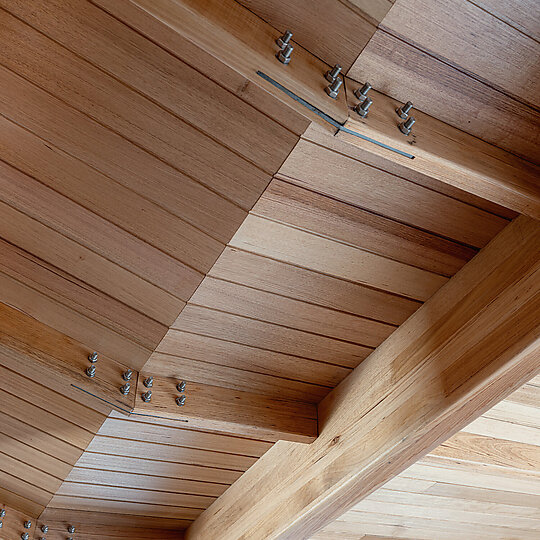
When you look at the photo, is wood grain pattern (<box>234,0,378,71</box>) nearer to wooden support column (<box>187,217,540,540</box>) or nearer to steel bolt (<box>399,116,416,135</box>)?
steel bolt (<box>399,116,416,135</box>)

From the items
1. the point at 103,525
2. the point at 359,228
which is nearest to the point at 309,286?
the point at 359,228

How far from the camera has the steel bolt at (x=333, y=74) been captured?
140 centimetres

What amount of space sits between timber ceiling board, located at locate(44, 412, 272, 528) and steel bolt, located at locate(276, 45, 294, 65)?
1.69m

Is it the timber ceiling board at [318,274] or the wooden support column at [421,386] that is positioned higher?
the timber ceiling board at [318,274]

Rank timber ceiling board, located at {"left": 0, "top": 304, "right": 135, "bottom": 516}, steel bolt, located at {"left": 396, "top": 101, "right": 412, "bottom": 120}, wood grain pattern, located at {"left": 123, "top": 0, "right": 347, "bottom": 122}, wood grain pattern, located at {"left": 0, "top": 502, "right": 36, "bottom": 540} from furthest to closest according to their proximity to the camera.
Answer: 1. wood grain pattern, located at {"left": 0, "top": 502, "right": 36, "bottom": 540}
2. timber ceiling board, located at {"left": 0, "top": 304, "right": 135, "bottom": 516}
3. steel bolt, located at {"left": 396, "top": 101, "right": 412, "bottom": 120}
4. wood grain pattern, located at {"left": 123, "top": 0, "right": 347, "bottom": 122}

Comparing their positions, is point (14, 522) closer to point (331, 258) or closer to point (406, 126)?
point (331, 258)

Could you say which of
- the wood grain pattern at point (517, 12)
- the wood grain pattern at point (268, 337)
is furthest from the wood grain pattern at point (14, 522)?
the wood grain pattern at point (517, 12)

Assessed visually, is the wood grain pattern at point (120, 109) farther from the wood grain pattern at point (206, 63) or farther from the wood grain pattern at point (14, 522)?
the wood grain pattern at point (14, 522)

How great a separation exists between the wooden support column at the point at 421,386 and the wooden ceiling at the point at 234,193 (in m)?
0.07

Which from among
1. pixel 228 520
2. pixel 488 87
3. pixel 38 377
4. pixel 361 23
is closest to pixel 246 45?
pixel 361 23

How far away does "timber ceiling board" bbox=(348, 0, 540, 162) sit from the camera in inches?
52.8

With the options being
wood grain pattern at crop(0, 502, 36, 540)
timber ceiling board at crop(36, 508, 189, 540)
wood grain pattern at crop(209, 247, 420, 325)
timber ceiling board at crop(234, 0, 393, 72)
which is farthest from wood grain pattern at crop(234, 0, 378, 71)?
wood grain pattern at crop(0, 502, 36, 540)

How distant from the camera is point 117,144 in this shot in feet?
5.62

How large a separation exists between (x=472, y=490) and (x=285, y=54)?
102 inches
